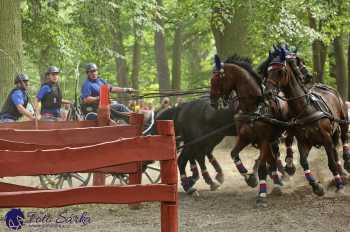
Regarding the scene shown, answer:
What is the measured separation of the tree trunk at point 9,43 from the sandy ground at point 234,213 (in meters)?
4.35

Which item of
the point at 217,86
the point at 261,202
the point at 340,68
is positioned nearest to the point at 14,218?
the point at 261,202

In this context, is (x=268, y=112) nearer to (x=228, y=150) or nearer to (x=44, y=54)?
(x=228, y=150)

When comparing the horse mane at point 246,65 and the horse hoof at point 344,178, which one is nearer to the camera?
the horse mane at point 246,65

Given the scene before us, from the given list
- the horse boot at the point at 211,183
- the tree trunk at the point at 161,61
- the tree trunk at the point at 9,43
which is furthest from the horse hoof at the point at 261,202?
the tree trunk at the point at 161,61

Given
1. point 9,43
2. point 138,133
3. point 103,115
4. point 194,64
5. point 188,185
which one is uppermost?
point 194,64

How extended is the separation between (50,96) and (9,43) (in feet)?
5.30

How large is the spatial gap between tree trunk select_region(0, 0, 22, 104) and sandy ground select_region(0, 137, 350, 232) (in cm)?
435

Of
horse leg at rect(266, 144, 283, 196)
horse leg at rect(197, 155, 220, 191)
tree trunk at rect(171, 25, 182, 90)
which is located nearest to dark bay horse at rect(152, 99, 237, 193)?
horse leg at rect(197, 155, 220, 191)

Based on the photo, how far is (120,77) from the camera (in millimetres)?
28781

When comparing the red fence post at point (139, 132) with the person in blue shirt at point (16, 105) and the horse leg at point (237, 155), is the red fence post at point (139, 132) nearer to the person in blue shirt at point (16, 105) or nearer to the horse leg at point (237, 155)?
the horse leg at point (237, 155)

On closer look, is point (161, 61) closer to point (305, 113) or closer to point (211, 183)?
point (211, 183)

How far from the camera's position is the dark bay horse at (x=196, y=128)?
11391 millimetres

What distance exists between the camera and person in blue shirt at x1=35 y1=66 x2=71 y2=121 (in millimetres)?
12445

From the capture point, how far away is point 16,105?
11922mm
